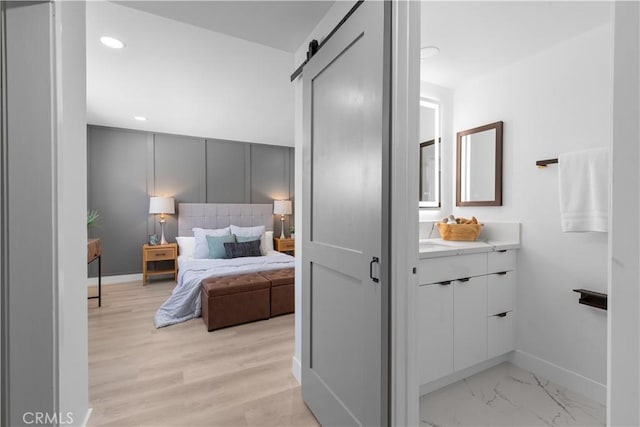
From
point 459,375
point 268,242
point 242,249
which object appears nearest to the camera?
point 459,375

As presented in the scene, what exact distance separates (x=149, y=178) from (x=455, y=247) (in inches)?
189

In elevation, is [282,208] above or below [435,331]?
above

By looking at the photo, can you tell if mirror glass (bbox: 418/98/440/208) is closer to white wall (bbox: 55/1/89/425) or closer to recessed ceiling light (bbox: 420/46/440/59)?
recessed ceiling light (bbox: 420/46/440/59)

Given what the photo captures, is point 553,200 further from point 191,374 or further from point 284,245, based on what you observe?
point 284,245

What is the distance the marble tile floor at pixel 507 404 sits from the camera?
1664 millimetres

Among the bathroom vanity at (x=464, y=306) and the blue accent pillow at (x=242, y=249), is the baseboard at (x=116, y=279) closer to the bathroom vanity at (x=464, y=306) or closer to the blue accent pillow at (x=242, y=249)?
the blue accent pillow at (x=242, y=249)

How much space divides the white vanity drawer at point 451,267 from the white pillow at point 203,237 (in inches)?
140

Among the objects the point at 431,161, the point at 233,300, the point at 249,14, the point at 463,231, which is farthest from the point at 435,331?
the point at 249,14

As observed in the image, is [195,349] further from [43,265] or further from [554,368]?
[554,368]

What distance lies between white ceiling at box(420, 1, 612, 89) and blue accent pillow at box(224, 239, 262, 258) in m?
3.40

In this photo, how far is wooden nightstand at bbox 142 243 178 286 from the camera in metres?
4.47


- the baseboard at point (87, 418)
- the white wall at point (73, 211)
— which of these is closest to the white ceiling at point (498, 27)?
the white wall at point (73, 211)

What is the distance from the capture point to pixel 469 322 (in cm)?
198

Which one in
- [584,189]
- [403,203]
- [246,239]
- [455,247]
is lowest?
[246,239]
